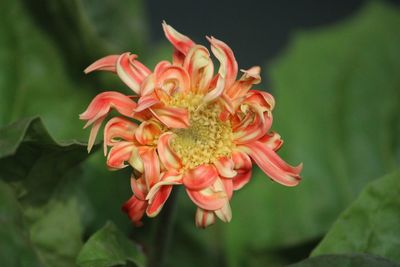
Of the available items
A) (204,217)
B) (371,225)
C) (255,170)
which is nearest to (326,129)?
(255,170)

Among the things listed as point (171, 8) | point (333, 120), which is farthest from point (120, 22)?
point (171, 8)

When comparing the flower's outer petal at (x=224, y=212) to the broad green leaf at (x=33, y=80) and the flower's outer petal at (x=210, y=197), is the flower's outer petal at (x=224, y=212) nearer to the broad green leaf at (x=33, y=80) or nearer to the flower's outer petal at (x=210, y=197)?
the flower's outer petal at (x=210, y=197)

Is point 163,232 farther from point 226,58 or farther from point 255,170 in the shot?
point 255,170

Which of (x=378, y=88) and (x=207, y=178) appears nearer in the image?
(x=207, y=178)

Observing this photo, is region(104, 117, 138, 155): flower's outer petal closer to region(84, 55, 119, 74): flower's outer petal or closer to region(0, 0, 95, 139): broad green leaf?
region(84, 55, 119, 74): flower's outer petal

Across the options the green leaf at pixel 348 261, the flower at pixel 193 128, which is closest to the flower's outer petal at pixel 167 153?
the flower at pixel 193 128

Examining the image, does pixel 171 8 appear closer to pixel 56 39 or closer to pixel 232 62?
pixel 56 39

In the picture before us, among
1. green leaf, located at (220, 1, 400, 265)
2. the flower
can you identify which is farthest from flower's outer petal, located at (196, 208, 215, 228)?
green leaf, located at (220, 1, 400, 265)

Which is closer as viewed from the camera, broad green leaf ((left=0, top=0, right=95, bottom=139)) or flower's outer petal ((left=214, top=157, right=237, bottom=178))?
flower's outer petal ((left=214, top=157, right=237, bottom=178))
